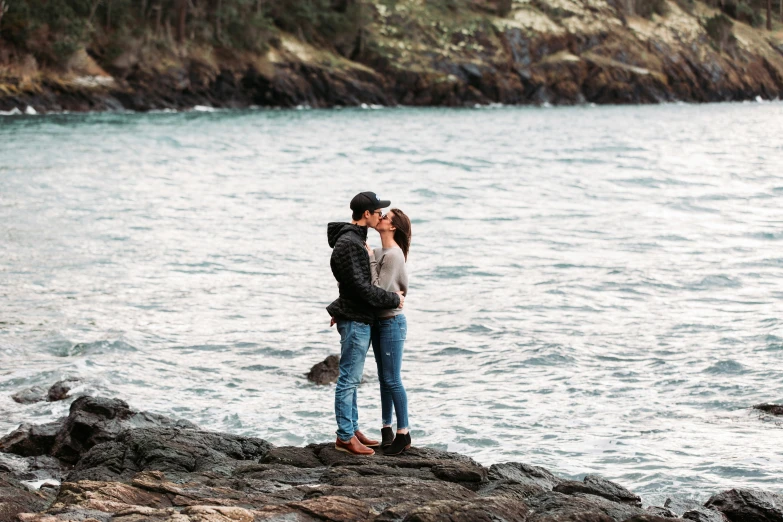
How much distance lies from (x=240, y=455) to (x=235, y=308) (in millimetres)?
8111

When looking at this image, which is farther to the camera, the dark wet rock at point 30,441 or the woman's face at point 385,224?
the dark wet rock at point 30,441

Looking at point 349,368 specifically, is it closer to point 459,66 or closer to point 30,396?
point 30,396

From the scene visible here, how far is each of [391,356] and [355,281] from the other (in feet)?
2.64

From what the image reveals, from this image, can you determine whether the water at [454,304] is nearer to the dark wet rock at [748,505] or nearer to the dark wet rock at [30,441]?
the dark wet rock at [748,505]

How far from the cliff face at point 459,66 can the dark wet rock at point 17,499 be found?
68057mm

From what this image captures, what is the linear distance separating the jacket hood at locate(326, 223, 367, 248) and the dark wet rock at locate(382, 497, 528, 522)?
252 cm

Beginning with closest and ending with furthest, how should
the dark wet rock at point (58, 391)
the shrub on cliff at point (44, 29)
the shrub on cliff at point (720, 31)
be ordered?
the dark wet rock at point (58, 391)
the shrub on cliff at point (44, 29)
the shrub on cliff at point (720, 31)

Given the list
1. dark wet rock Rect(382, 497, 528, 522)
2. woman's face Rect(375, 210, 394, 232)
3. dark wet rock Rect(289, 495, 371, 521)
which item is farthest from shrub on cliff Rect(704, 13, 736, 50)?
dark wet rock Rect(289, 495, 371, 521)

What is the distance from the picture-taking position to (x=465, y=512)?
6.56 m

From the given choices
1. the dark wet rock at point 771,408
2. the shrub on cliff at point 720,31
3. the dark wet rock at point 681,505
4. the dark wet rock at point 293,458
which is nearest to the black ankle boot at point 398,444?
the dark wet rock at point 293,458

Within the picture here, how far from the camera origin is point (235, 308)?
17.1 m

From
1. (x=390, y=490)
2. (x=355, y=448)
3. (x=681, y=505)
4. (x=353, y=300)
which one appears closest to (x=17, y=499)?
(x=390, y=490)

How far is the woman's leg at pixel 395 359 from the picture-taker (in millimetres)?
8469

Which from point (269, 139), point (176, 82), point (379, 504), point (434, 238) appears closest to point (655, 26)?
point (176, 82)
